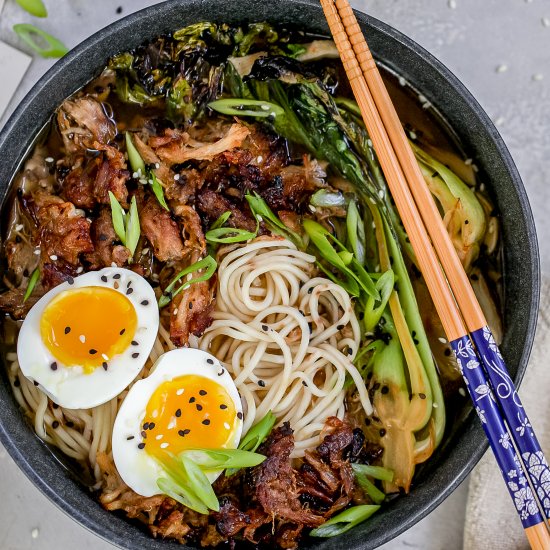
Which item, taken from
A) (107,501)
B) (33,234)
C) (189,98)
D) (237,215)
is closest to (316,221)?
(237,215)

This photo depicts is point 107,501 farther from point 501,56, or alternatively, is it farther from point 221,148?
point 501,56

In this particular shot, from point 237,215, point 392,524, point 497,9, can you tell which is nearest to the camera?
point 392,524

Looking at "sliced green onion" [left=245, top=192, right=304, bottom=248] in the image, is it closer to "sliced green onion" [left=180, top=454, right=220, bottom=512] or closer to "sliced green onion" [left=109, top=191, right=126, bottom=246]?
"sliced green onion" [left=109, top=191, right=126, bottom=246]

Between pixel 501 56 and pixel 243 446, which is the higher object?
pixel 501 56

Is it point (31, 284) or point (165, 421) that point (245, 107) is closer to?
point (31, 284)

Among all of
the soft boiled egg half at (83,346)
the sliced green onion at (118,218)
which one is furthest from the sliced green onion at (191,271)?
the sliced green onion at (118,218)

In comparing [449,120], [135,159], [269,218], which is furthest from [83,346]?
[449,120]

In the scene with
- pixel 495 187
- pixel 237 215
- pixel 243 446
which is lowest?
pixel 243 446

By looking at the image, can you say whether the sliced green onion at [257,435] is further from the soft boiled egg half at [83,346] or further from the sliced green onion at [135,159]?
the sliced green onion at [135,159]
